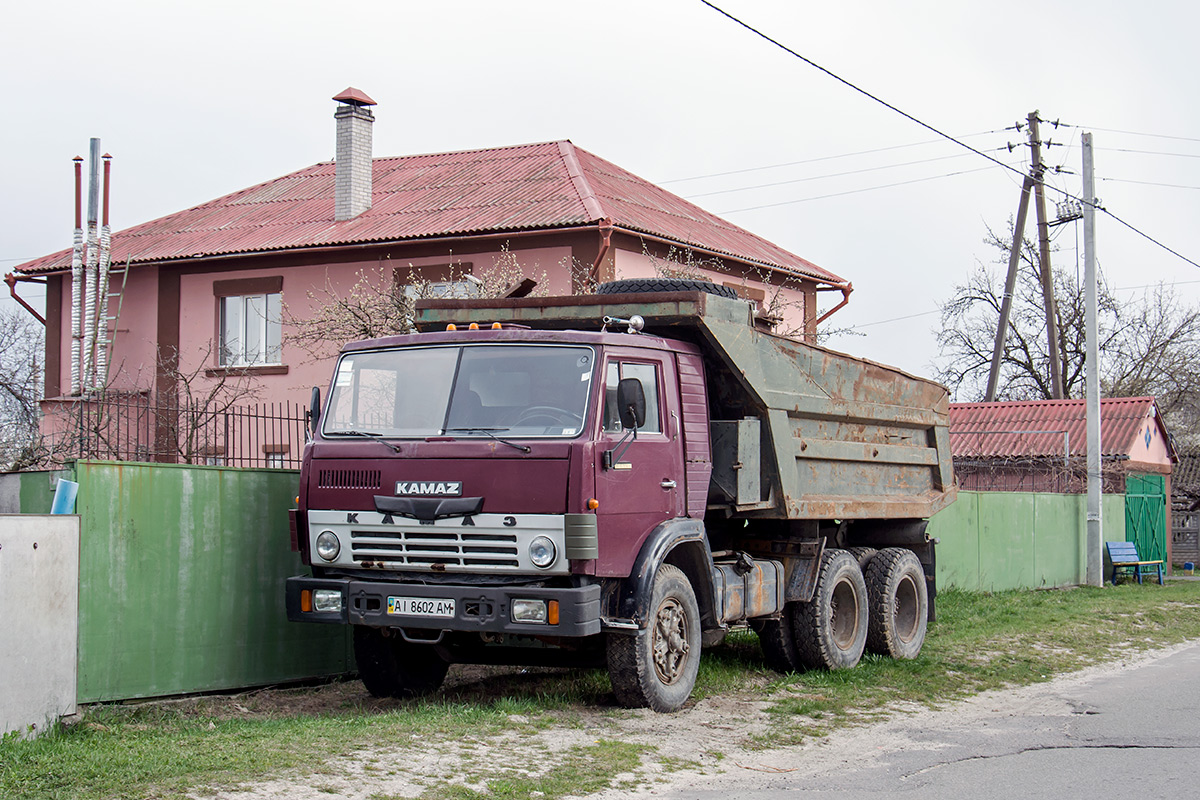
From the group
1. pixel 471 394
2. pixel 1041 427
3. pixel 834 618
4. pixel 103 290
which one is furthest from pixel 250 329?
pixel 1041 427

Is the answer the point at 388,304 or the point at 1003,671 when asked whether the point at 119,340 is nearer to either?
the point at 388,304

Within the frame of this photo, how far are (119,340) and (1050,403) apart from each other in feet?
68.6

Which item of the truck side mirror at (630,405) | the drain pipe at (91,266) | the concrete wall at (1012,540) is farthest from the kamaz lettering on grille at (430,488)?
the drain pipe at (91,266)

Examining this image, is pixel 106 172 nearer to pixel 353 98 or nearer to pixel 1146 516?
pixel 353 98

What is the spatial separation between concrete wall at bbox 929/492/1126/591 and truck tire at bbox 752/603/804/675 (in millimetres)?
7246

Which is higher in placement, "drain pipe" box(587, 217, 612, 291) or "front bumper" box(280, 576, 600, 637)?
"drain pipe" box(587, 217, 612, 291)

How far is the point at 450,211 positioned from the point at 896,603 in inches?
500

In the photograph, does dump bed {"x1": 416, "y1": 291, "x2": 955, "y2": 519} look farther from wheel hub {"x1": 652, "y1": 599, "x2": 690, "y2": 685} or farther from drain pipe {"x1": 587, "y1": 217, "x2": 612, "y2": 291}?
drain pipe {"x1": 587, "y1": 217, "x2": 612, "y2": 291}

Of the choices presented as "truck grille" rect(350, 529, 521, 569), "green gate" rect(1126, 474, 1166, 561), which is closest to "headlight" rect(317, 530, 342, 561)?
"truck grille" rect(350, 529, 521, 569)

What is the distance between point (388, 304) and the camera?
1925 centimetres

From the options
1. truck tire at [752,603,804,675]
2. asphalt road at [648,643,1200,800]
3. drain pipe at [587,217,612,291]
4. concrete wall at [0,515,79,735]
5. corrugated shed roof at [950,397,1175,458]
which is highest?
drain pipe at [587,217,612,291]

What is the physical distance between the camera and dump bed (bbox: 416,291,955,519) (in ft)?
30.5

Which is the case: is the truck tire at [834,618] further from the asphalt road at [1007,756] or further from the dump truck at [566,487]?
the asphalt road at [1007,756]

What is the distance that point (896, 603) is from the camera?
1220cm
